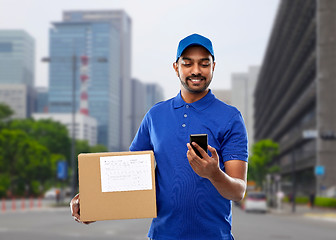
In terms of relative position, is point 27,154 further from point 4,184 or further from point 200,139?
point 200,139

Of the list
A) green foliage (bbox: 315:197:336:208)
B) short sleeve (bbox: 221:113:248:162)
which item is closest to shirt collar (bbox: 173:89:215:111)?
short sleeve (bbox: 221:113:248:162)

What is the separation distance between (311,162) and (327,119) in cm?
862

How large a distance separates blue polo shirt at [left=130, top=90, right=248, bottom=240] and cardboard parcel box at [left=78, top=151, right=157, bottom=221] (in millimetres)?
92

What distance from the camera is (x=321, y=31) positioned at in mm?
58094

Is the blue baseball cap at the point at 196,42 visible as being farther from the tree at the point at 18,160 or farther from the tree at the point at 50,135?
the tree at the point at 50,135

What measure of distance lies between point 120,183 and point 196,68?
66 centimetres

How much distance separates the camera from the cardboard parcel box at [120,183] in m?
2.84

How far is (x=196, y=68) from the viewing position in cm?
285

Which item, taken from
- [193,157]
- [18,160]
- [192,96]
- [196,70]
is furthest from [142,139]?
[18,160]

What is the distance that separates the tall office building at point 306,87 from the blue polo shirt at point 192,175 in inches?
1286

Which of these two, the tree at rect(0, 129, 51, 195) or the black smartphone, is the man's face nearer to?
the black smartphone

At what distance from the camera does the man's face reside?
9.41 feet

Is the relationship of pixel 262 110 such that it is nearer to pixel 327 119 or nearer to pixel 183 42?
pixel 327 119

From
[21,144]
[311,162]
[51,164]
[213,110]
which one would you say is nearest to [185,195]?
[213,110]
